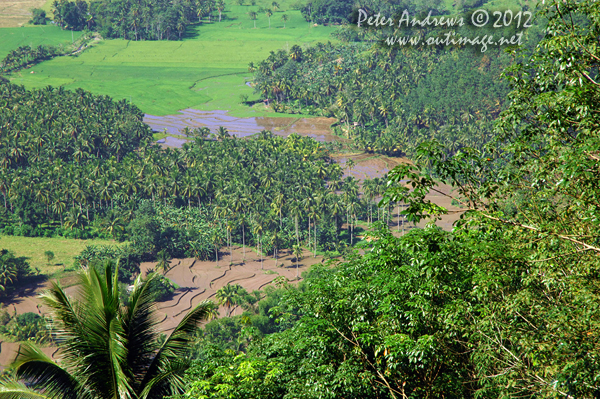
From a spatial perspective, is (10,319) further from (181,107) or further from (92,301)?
(181,107)

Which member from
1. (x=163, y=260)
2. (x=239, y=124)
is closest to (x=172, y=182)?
(x=163, y=260)

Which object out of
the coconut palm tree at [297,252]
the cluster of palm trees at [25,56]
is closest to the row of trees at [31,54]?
the cluster of palm trees at [25,56]

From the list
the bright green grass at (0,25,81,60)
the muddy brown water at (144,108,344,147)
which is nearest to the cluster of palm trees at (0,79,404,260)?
the muddy brown water at (144,108,344,147)

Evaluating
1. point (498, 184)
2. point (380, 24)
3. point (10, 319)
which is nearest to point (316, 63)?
point (380, 24)

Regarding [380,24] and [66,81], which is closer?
Answer: [66,81]

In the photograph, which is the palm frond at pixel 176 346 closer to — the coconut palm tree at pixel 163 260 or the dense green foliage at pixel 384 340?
the dense green foliage at pixel 384 340

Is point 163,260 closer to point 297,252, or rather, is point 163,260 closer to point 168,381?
point 297,252
